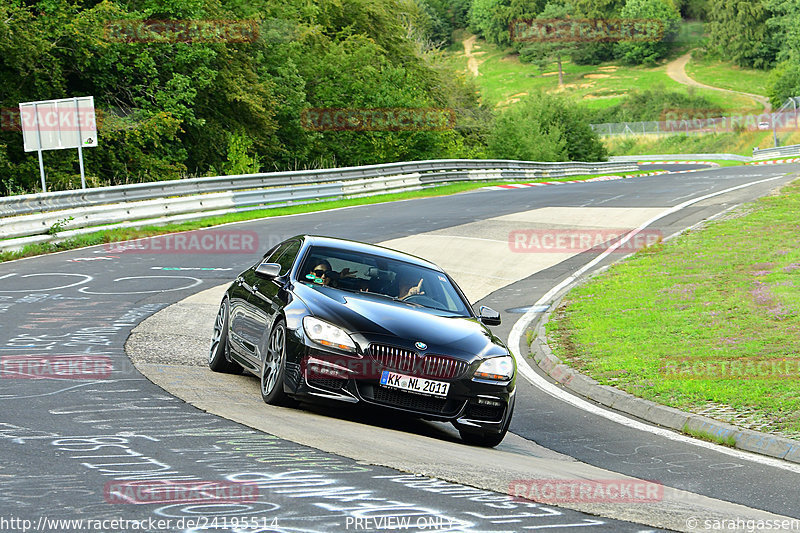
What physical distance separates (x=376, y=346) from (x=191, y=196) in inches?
752

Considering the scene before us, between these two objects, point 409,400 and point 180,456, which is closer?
point 180,456

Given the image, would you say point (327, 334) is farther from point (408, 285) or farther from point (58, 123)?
point (58, 123)

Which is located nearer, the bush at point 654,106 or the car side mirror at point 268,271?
the car side mirror at point 268,271

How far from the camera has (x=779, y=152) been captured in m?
73.2

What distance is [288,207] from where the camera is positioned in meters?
29.6

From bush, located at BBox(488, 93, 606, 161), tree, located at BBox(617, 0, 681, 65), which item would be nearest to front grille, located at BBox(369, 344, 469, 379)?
bush, located at BBox(488, 93, 606, 161)

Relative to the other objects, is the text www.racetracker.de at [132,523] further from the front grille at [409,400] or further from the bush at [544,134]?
the bush at [544,134]

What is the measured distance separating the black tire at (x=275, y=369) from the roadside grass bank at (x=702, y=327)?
3886mm

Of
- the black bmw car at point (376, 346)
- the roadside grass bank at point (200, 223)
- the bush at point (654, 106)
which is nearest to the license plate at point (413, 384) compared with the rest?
the black bmw car at point (376, 346)

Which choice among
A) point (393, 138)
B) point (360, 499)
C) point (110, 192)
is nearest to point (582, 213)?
point (110, 192)

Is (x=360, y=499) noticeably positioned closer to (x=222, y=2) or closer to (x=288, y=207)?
(x=288, y=207)

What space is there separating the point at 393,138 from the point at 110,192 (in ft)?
75.5

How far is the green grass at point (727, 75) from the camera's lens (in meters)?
141

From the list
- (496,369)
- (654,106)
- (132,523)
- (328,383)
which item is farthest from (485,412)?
(654,106)
